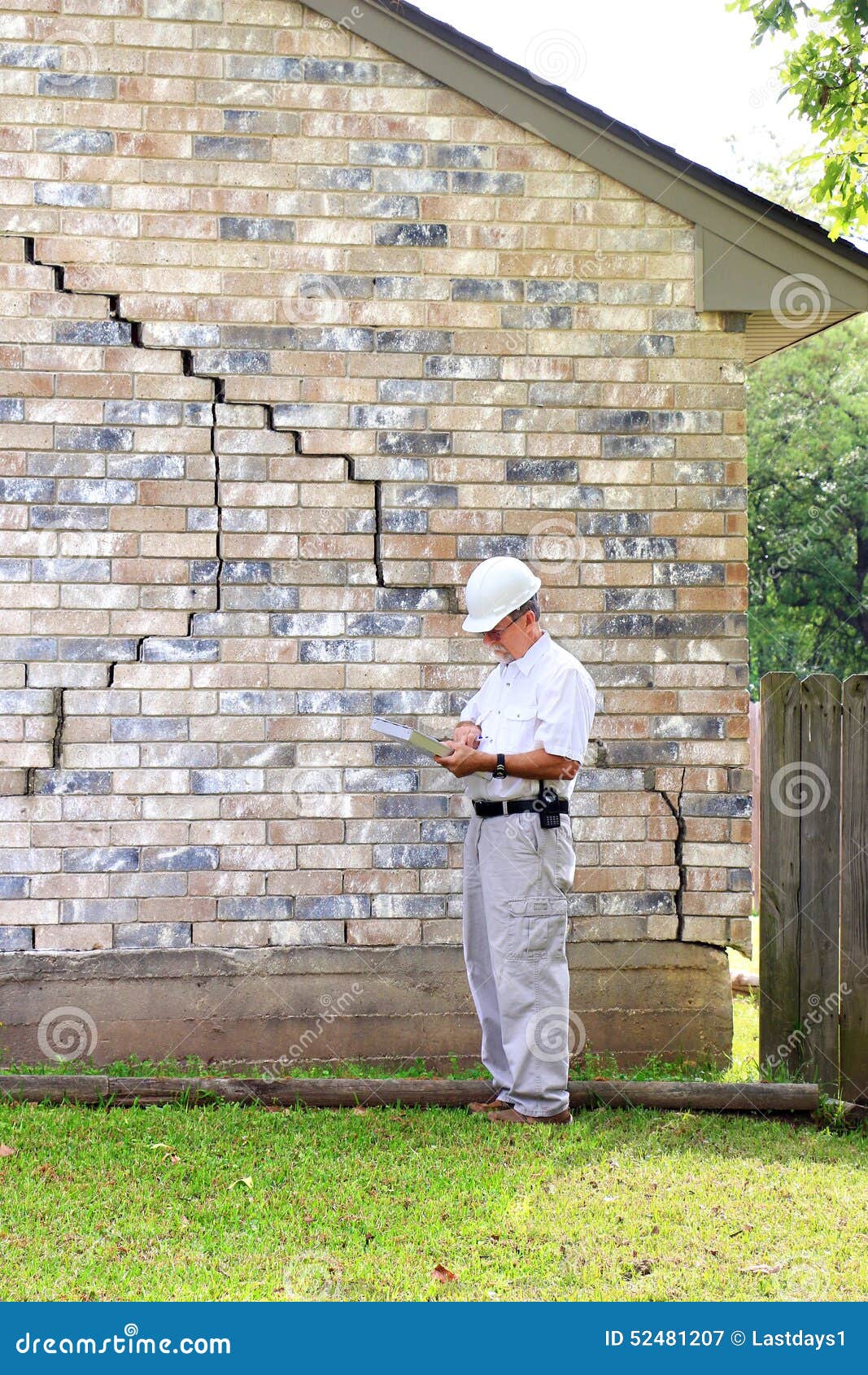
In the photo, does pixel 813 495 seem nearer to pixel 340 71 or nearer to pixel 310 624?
pixel 340 71

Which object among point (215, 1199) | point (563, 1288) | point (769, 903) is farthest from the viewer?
point (769, 903)

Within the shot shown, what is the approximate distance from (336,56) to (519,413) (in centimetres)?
184

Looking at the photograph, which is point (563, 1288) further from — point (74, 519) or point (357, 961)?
point (74, 519)

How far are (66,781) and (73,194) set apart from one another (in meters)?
2.68

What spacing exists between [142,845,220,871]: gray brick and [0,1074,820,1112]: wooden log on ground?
3.11 ft

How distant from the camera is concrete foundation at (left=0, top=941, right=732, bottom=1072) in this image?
5.19m

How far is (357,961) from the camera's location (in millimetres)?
5305

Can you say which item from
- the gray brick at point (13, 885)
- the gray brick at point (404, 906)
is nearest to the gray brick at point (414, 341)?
the gray brick at point (404, 906)

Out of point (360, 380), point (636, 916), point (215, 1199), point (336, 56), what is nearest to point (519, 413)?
point (360, 380)

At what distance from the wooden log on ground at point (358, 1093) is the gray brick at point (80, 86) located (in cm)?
434

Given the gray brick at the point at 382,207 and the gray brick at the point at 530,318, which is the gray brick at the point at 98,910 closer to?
the gray brick at the point at 530,318

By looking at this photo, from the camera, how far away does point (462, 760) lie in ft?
14.8

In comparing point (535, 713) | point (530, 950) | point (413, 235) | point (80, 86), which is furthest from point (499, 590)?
point (80, 86)

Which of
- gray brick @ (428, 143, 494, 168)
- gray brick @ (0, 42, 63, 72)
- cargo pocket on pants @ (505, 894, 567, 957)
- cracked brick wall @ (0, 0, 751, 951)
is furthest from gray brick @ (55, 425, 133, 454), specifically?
cargo pocket on pants @ (505, 894, 567, 957)
